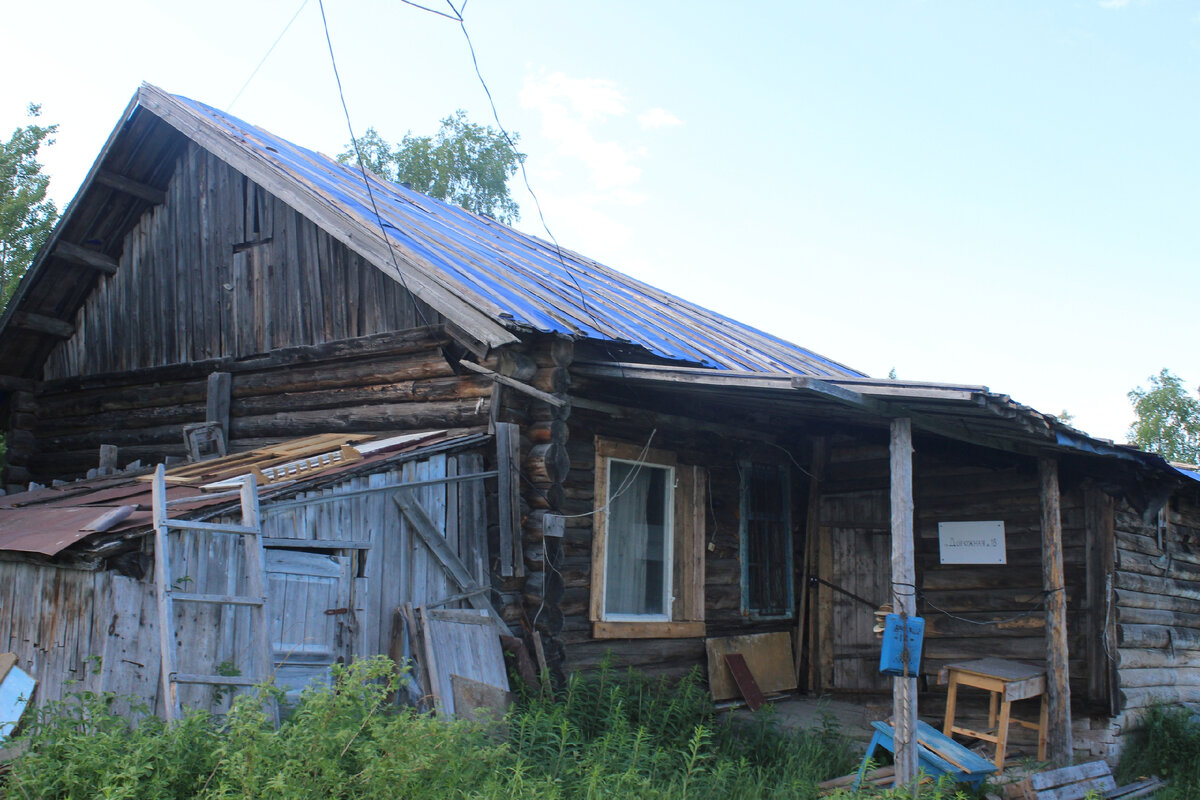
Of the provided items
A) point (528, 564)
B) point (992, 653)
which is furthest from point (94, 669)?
point (992, 653)

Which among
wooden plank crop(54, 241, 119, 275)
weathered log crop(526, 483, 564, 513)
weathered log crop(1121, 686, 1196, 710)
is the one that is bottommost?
weathered log crop(1121, 686, 1196, 710)

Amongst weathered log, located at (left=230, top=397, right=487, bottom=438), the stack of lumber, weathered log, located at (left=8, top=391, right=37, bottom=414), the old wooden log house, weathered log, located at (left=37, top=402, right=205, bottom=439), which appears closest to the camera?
the old wooden log house

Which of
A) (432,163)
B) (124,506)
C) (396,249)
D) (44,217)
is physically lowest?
(124,506)

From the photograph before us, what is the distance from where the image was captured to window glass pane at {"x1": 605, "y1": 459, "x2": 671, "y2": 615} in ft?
28.6

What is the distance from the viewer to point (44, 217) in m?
16.4

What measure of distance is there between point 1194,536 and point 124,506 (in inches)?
433

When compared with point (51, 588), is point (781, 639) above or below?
below

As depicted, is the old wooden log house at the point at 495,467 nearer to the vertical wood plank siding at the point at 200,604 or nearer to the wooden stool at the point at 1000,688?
the vertical wood plank siding at the point at 200,604

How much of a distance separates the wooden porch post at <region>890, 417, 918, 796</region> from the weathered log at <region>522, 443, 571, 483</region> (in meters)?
2.51

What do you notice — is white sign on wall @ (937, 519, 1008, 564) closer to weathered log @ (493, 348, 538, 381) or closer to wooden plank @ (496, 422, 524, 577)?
wooden plank @ (496, 422, 524, 577)

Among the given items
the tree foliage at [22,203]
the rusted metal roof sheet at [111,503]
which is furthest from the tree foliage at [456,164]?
the rusted metal roof sheet at [111,503]

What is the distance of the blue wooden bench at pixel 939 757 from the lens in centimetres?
659

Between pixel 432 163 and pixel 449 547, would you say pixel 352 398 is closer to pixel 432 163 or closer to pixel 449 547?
pixel 449 547

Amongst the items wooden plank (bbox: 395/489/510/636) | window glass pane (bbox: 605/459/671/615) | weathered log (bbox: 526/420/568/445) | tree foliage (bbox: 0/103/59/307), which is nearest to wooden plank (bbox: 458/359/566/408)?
weathered log (bbox: 526/420/568/445)
